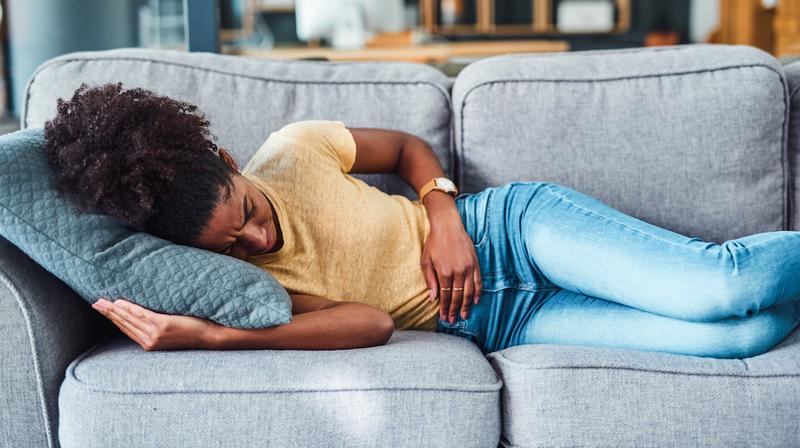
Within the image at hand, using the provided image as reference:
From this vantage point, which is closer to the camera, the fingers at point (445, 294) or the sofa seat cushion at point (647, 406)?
A: the sofa seat cushion at point (647, 406)

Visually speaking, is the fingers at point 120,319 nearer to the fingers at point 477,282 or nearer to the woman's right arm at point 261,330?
the woman's right arm at point 261,330

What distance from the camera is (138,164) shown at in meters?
1.19

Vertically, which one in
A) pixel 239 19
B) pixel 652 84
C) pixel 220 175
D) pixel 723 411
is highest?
pixel 239 19

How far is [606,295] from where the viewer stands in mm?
1404

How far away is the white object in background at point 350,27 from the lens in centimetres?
437

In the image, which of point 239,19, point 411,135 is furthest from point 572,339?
point 239,19

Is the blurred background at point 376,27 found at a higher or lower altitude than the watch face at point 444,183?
higher

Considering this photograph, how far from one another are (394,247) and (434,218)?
102 mm

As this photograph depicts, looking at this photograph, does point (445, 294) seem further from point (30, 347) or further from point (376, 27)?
point (376, 27)

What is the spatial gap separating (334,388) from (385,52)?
323 cm

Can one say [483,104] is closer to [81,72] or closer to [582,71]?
[582,71]

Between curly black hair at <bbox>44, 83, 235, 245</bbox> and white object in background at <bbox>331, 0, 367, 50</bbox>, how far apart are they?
321 cm

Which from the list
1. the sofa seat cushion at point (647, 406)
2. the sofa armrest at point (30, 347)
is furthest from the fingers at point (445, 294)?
the sofa armrest at point (30, 347)

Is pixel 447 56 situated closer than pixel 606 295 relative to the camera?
No
